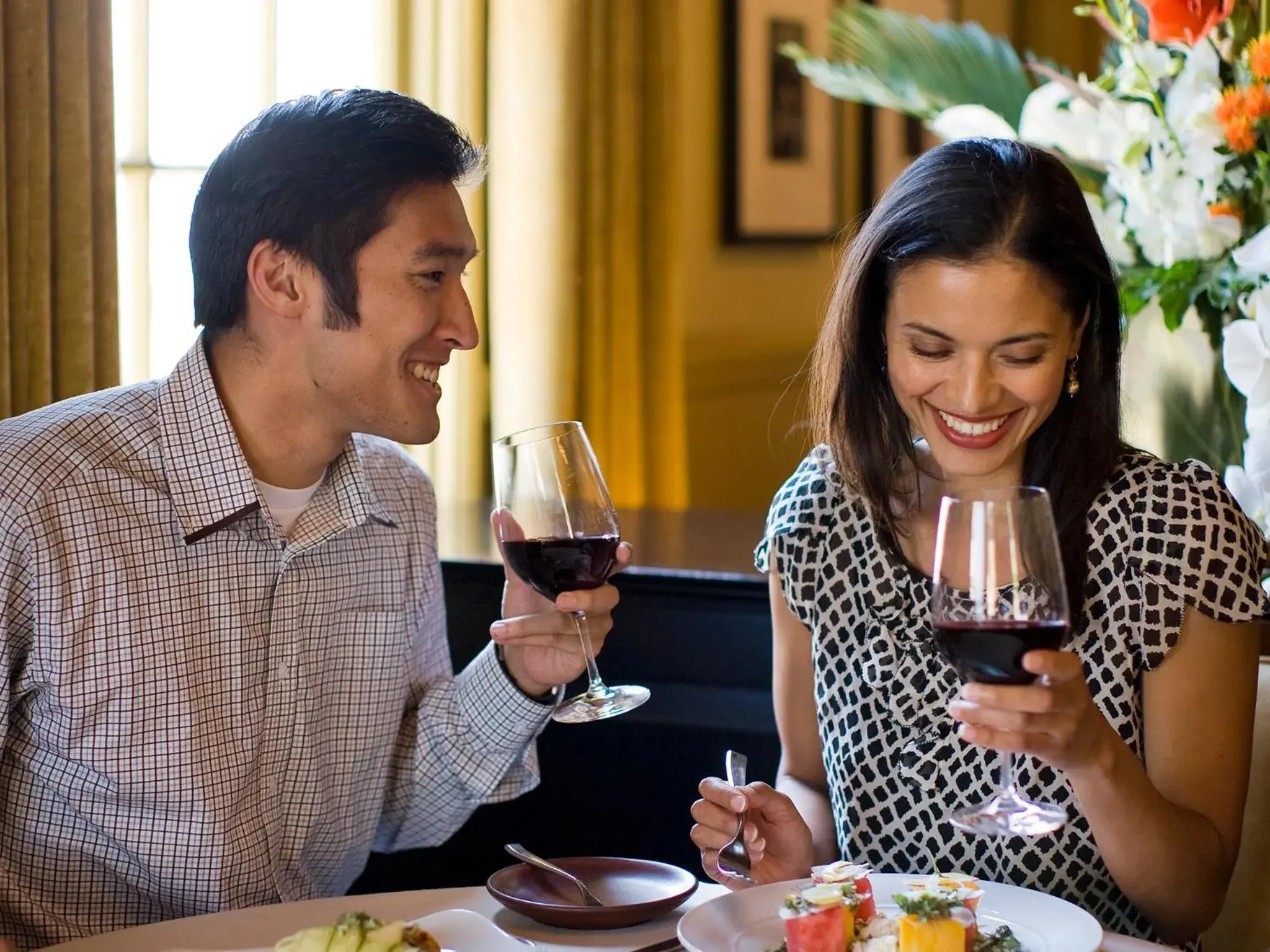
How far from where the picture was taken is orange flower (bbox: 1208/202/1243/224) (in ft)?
6.79

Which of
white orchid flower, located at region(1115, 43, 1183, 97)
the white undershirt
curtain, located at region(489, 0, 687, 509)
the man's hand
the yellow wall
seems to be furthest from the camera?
the yellow wall

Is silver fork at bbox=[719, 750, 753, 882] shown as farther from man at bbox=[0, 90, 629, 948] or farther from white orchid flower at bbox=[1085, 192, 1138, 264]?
white orchid flower at bbox=[1085, 192, 1138, 264]

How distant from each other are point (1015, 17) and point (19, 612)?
20.7 ft

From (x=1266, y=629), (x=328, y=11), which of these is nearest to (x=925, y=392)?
(x=1266, y=629)

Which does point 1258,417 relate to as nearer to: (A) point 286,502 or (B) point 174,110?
(A) point 286,502

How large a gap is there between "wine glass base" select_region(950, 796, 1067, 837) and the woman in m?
0.31

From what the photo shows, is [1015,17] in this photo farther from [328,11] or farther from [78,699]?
[78,699]

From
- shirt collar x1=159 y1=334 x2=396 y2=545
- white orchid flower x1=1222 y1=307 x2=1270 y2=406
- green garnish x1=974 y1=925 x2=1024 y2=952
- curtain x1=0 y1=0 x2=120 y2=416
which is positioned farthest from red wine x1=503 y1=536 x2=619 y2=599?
curtain x1=0 y1=0 x2=120 y2=416

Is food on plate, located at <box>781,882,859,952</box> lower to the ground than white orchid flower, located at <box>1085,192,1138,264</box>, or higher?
lower

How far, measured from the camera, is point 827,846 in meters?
1.89

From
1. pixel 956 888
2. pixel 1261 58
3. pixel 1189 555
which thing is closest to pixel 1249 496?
pixel 1189 555

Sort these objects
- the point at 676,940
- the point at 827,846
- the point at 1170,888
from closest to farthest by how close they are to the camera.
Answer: the point at 676,940, the point at 1170,888, the point at 827,846

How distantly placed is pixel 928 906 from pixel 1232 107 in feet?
4.10

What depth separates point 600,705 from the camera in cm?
154
